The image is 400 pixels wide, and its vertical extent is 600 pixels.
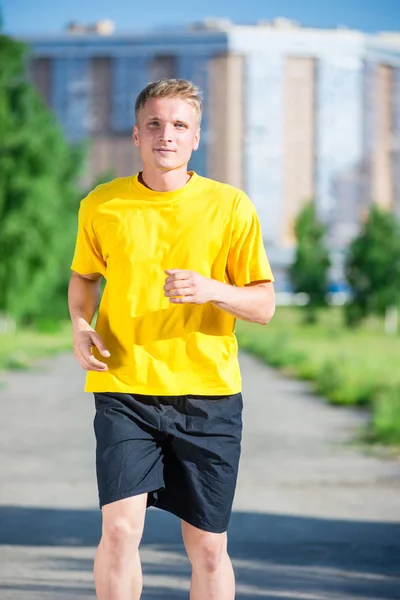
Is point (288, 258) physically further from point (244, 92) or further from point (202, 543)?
point (202, 543)

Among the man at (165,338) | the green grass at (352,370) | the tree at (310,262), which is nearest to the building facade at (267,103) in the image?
the tree at (310,262)

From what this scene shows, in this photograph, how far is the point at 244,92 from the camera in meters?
99.1

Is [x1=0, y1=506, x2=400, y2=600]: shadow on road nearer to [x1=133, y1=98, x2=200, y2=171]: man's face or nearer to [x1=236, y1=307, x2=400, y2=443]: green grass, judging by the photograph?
[x1=133, y1=98, x2=200, y2=171]: man's face

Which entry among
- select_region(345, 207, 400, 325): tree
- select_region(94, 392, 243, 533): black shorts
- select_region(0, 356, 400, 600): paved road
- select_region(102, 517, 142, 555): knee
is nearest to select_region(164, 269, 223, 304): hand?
select_region(94, 392, 243, 533): black shorts

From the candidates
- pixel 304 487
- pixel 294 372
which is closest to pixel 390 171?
pixel 294 372

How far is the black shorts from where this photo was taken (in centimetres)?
415

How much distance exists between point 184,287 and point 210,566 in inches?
35.8

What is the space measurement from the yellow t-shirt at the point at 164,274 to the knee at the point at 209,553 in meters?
0.45

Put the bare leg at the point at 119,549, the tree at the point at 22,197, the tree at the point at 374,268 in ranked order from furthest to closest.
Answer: the tree at the point at 374,268 → the tree at the point at 22,197 → the bare leg at the point at 119,549

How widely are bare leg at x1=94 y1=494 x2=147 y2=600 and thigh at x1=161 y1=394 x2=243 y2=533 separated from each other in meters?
0.14

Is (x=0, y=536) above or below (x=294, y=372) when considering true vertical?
above

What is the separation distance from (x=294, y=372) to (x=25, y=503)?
51.9 ft

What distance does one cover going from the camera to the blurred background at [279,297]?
677 cm

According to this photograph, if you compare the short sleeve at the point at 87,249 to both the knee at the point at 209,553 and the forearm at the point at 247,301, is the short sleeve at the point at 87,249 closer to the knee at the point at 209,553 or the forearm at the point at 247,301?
the forearm at the point at 247,301
